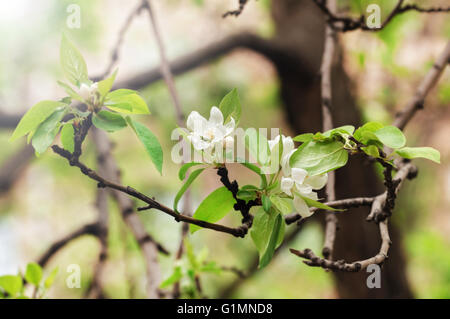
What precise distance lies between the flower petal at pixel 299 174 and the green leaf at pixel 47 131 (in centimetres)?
15

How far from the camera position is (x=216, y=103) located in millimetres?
1013

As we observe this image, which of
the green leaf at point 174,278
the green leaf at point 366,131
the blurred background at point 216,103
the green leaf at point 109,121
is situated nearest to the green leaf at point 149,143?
the green leaf at point 109,121

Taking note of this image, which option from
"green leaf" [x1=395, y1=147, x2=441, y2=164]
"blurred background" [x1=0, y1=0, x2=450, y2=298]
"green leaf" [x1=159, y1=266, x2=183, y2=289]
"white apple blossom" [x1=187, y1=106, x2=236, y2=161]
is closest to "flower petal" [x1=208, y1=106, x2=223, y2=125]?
"white apple blossom" [x1=187, y1=106, x2=236, y2=161]

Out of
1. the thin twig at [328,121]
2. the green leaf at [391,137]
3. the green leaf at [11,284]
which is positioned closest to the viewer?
the green leaf at [391,137]

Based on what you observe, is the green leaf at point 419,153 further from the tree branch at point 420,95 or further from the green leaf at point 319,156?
the tree branch at point 420,95

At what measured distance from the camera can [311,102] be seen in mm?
870

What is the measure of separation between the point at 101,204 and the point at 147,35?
42 cm

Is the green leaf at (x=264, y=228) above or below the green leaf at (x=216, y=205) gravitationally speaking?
below

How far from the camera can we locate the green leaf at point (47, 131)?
231mm

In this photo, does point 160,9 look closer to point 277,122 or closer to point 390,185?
point 277,122

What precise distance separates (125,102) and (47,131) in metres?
0.05

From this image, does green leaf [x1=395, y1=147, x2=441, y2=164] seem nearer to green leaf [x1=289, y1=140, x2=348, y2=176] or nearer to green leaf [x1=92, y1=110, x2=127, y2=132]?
green leaf [x1=289, y1=140, x2=348, y2=176]
